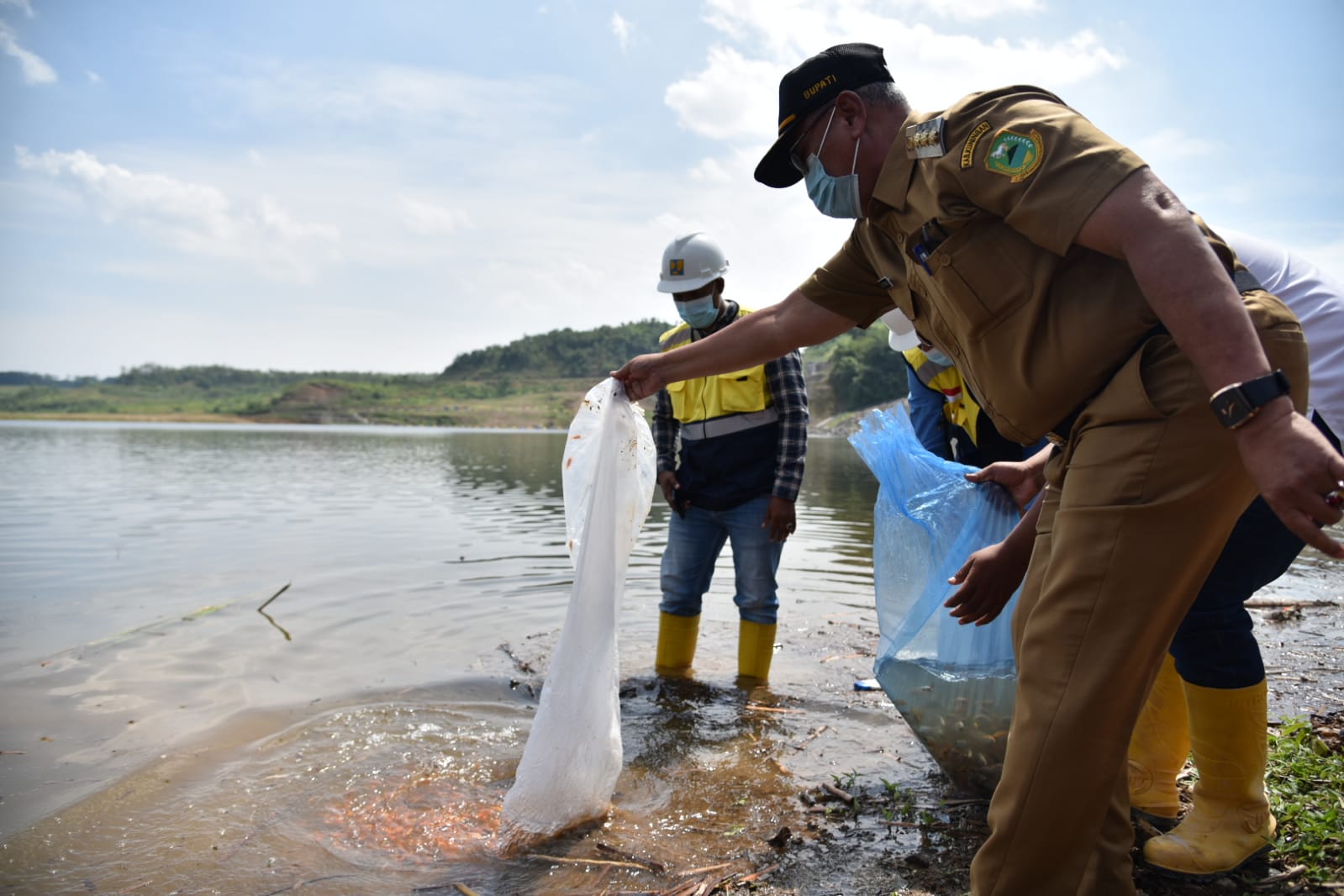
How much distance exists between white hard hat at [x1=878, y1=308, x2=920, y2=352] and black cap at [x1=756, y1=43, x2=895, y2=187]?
1.55 m

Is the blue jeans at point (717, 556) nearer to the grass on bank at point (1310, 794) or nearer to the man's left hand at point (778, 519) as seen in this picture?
the man's left hand at point (778, 519)

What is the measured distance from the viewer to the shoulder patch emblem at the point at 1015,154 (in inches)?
59.2

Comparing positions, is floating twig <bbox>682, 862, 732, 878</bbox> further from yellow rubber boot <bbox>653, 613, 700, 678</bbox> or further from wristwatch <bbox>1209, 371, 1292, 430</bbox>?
yellow rubber boot <bbox>653, 613, 700, 678</bbox>

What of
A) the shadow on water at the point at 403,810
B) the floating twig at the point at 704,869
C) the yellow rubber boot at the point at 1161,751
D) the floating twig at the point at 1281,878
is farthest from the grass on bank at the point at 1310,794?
the floating twig at the point at 704,869

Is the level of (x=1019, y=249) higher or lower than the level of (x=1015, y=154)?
lower

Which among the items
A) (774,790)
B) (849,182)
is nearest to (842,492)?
(774,790)

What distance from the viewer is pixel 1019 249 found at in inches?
62.6

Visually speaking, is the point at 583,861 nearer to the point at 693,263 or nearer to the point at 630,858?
the point at 630,858

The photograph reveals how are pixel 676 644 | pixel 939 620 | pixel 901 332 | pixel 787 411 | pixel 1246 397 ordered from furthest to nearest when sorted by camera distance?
pixel 676 644 < pixel 787 411 < pixel 901 332 < pixel 939 620 < pixel 1246 397

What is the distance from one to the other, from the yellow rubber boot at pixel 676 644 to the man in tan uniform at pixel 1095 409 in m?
2.97

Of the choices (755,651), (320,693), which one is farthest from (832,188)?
(320,693)

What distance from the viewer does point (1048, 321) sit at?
1.58m

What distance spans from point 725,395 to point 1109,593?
2.97 m

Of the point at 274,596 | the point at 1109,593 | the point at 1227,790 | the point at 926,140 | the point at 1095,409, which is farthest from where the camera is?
the point at 274,596
